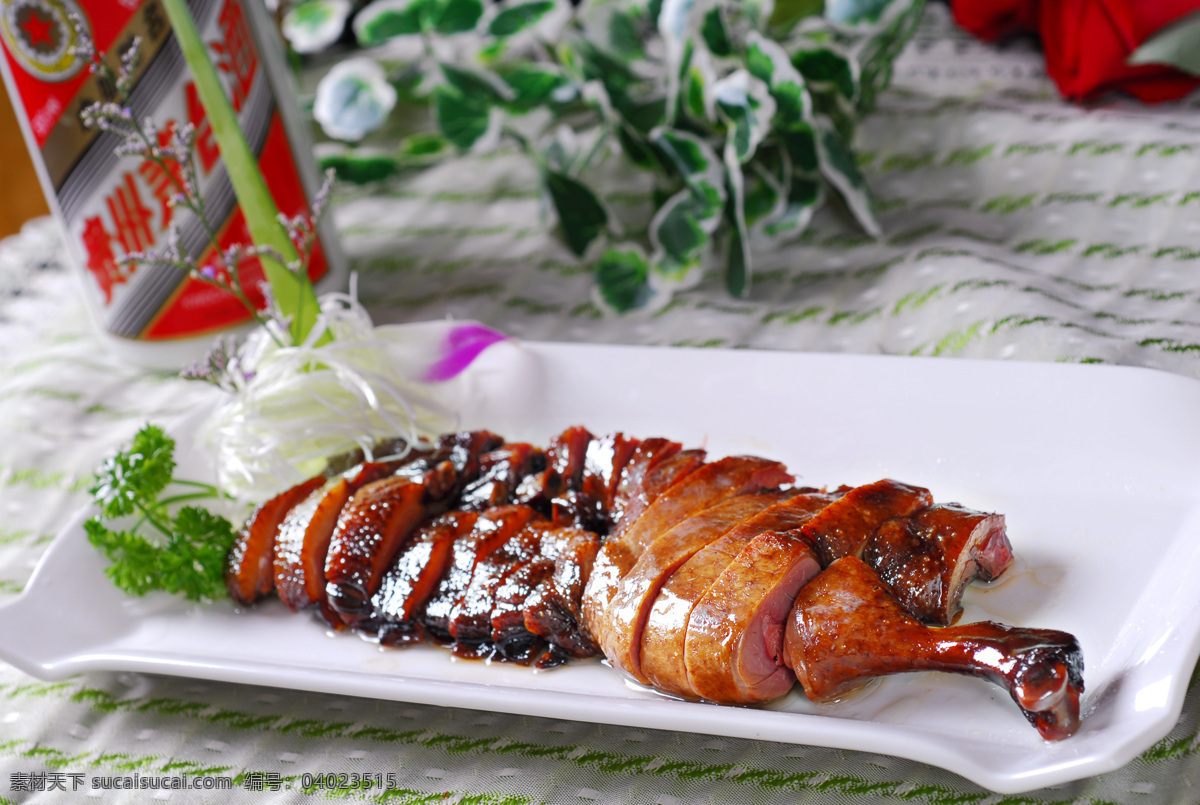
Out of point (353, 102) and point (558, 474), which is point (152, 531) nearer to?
point (558, 474)

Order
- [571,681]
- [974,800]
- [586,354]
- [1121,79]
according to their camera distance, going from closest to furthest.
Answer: [974,800], [571,681], [586,354], [1121,79]

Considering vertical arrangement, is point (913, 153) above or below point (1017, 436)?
above

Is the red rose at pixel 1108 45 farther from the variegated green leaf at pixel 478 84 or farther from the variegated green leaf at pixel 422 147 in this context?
the variegated green leaf at pixel 422 147

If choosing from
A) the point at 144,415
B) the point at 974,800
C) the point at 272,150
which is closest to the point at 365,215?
the point at 272,150

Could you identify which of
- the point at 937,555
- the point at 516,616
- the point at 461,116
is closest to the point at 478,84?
the point at 461,116

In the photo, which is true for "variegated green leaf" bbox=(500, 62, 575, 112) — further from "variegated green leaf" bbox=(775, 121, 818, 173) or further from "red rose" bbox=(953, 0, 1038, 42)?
"red rose" bbox=(953, 0, 1038, 42)

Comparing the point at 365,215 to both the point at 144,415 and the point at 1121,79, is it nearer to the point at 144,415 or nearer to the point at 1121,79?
the point at 144,415

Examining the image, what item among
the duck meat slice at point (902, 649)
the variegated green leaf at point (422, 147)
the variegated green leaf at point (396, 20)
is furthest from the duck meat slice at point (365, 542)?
the variegated green leaf at point (422, 147)
